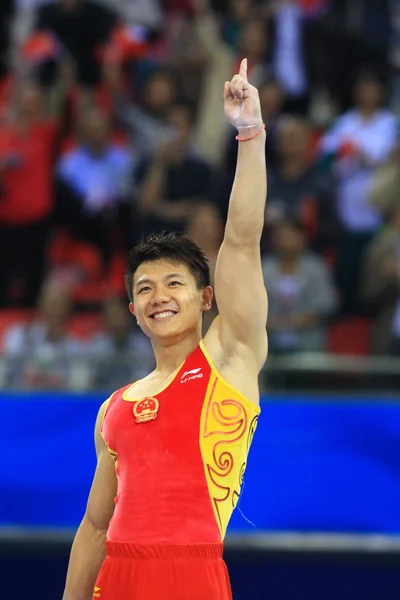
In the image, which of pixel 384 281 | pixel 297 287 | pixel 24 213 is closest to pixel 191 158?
pixel 24 213

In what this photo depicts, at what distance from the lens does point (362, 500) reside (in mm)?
6113

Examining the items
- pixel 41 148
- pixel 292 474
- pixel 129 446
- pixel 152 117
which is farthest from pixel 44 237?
pixel 129 446

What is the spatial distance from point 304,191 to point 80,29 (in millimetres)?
3136

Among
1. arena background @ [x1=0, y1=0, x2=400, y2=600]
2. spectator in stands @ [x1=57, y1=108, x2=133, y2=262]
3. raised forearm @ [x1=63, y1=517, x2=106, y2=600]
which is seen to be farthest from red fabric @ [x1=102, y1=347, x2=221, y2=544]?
spectator in stands @ [x1=57, y1=108, x2=133, y2=262]

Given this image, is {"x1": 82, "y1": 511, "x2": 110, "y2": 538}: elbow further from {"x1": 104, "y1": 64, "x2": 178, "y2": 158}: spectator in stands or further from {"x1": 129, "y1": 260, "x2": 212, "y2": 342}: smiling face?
{"x1": 104, "y1": 64, "x2": 178, "y2": 158}: spectator in stands

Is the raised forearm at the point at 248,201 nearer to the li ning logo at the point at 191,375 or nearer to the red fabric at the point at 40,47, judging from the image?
the li ning logo at the point at 191,375

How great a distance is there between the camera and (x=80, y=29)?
34.6 feet

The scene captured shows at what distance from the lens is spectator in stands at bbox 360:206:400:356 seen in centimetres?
797

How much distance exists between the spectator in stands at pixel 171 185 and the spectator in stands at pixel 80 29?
1.68 meters

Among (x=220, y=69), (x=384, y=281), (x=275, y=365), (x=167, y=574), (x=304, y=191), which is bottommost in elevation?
(x=167, y=574)

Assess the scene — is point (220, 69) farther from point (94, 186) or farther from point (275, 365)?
point (275, 365)

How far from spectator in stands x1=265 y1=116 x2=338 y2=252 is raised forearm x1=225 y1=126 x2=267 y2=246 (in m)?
4.87

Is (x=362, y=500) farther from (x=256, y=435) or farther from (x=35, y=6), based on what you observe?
(x=35, y=6)

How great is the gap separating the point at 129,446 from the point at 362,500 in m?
2.62
